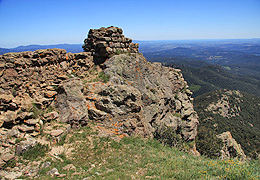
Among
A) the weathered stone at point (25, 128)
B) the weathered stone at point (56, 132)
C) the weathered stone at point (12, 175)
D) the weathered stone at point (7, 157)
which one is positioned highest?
the weathered stone at point (25, 128)

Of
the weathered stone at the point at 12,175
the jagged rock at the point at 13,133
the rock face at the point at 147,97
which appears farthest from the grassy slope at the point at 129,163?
the rock face at the point at 147,97

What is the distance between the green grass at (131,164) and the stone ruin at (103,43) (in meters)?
8.29

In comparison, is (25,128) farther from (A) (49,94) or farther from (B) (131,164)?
(B) (131,164)

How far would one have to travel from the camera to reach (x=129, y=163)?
8172 mm

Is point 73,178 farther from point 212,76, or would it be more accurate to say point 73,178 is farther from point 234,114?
point 212,76

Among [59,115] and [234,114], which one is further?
[234,114]

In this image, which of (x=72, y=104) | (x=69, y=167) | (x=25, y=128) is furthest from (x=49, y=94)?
(x=69, y=167)

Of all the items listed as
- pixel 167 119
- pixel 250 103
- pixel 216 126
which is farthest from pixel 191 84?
pixel 167 119

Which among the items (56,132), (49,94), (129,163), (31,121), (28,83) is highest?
(28,83)

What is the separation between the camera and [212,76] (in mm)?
181625

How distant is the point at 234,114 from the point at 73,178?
283 ft

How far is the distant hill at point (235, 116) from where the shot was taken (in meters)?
56.4

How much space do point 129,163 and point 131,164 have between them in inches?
5.3

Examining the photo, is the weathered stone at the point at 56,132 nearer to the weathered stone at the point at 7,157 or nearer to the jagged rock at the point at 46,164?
the jagged rock at the point at 46,164
